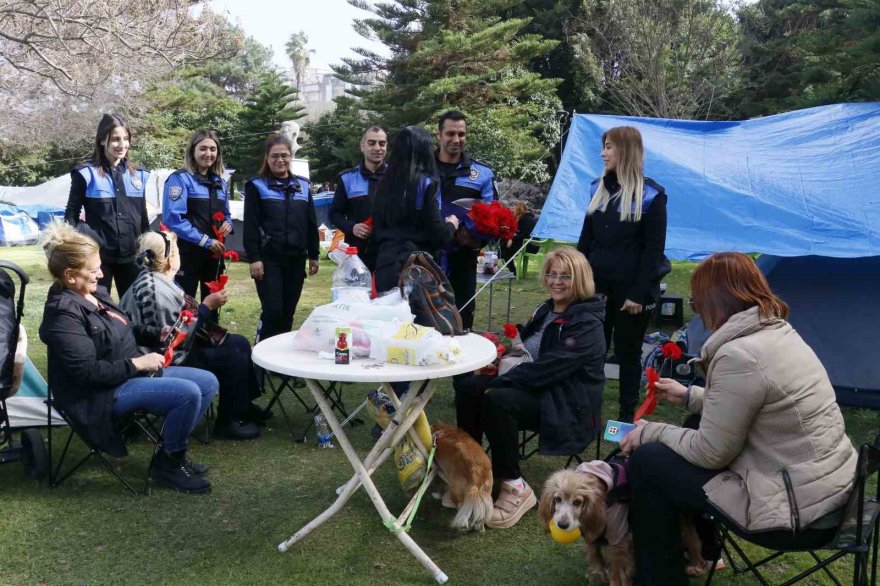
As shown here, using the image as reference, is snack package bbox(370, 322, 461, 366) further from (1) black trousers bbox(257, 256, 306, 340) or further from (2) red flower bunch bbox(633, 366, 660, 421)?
(1) black trousers bbox(257, 256, 306, 340)

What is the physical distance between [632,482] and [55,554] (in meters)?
2.18

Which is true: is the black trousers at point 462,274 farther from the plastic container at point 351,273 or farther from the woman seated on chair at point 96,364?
the woman seated on chair at point 96,364

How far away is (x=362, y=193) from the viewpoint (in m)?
4.42

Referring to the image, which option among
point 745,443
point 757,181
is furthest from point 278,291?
point 757,181

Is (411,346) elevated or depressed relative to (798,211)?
depressed

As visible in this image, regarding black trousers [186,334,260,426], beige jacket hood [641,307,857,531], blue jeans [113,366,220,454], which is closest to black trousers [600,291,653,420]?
beige jacket hood [641,307,857,531]

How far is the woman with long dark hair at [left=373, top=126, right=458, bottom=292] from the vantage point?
338 cm

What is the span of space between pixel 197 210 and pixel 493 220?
192cm

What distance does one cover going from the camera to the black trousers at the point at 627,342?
3.73m

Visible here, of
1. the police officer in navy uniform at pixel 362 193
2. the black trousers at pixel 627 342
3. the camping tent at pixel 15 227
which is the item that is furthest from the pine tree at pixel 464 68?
the black trousers at pixel 627 342

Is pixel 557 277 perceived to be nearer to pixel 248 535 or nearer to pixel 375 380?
pixel 375 380

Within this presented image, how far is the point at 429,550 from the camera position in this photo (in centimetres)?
270

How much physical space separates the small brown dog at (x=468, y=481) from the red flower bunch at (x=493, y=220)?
1.37 meters

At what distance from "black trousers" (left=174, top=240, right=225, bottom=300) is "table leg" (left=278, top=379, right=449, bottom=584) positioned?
6.77 ft
